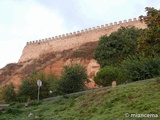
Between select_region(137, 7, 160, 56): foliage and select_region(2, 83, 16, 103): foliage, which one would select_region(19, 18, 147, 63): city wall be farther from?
select_region(137, 7, 160, 56): foliage

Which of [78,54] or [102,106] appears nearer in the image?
[102,106]

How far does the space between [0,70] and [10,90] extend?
29.1 metres

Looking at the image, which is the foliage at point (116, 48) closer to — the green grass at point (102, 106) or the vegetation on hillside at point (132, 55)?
the vegetation on hillside at point (132, 55)

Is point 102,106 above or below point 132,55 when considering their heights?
below

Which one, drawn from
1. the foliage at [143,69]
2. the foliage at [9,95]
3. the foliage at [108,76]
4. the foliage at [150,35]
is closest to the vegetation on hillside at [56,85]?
the foliage at [9,95]

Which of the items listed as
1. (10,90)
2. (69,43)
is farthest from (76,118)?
(69,43)

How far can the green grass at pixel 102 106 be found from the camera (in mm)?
12578

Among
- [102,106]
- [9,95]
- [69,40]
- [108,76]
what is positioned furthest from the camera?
[69,40]

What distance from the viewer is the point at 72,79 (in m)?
25.7

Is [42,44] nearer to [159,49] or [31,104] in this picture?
[31,104]

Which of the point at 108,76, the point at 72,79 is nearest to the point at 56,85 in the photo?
the point at 72,79

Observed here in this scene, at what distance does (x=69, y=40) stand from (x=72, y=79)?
28.4 metres

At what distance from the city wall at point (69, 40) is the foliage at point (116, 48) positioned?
37.6 ft

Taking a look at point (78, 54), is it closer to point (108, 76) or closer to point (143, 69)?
point (108, 76)
